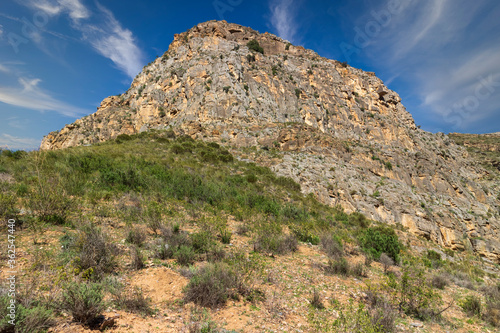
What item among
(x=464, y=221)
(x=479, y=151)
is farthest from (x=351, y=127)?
(x=479, y=151)

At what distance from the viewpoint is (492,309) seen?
4.49 meters

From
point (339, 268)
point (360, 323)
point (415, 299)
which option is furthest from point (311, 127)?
point (360, 323)

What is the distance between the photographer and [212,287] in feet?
11.7

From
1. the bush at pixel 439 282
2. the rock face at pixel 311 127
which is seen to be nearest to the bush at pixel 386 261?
the bush at pixel 439 282

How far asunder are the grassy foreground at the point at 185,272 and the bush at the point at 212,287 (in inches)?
0.7

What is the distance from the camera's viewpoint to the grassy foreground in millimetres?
2947

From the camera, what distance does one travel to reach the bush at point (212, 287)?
3477 mm

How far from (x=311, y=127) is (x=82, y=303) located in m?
29.3

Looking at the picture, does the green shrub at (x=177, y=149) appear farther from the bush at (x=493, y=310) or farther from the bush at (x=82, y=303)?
the bush at (x=493, y=310)

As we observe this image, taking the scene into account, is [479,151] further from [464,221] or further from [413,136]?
[464,221]

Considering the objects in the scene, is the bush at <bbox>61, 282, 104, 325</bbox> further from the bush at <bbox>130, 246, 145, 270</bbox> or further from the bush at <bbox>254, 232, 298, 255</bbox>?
the bush at <bbox>254, 232, 298, 255</bbox>

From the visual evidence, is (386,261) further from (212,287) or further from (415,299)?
(212,287)

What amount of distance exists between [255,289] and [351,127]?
4165 cm

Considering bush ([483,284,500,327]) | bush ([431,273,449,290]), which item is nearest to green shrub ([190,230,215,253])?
bush ([483,284,500,327])
